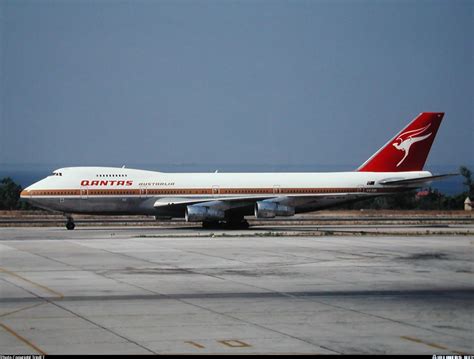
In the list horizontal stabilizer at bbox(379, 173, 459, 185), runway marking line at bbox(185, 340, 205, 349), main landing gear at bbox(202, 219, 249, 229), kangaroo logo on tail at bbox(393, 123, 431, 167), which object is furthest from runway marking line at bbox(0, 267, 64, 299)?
kangaroo logo on tail at bbox(393, 123, 431, 167)

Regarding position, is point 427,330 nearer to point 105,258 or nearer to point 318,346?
point 318,346

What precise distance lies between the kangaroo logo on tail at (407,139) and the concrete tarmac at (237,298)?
1970 cm

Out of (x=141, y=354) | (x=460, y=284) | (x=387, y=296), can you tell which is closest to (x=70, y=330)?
(x=141, y=354)

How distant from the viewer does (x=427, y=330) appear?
15750mm

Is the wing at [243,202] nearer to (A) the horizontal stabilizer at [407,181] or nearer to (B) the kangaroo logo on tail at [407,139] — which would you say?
(A) the horizontal stabilizer at [407,181]

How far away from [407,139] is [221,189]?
43.6 ft

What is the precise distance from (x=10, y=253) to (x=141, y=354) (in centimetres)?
2004

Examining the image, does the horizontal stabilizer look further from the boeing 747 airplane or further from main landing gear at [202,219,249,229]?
main landing gear at [202,219,249,229]

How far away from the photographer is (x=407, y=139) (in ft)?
182

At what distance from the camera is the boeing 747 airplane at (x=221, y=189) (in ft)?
167

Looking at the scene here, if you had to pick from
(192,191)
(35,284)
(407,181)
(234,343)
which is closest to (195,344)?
(234,343)

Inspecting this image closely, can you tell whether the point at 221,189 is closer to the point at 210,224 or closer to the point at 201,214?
the point at 210,224

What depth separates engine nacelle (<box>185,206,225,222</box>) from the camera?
4994 centimetres

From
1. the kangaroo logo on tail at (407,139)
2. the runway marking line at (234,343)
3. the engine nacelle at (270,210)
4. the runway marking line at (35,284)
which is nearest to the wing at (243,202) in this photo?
the engine nacelle at (270,210)
